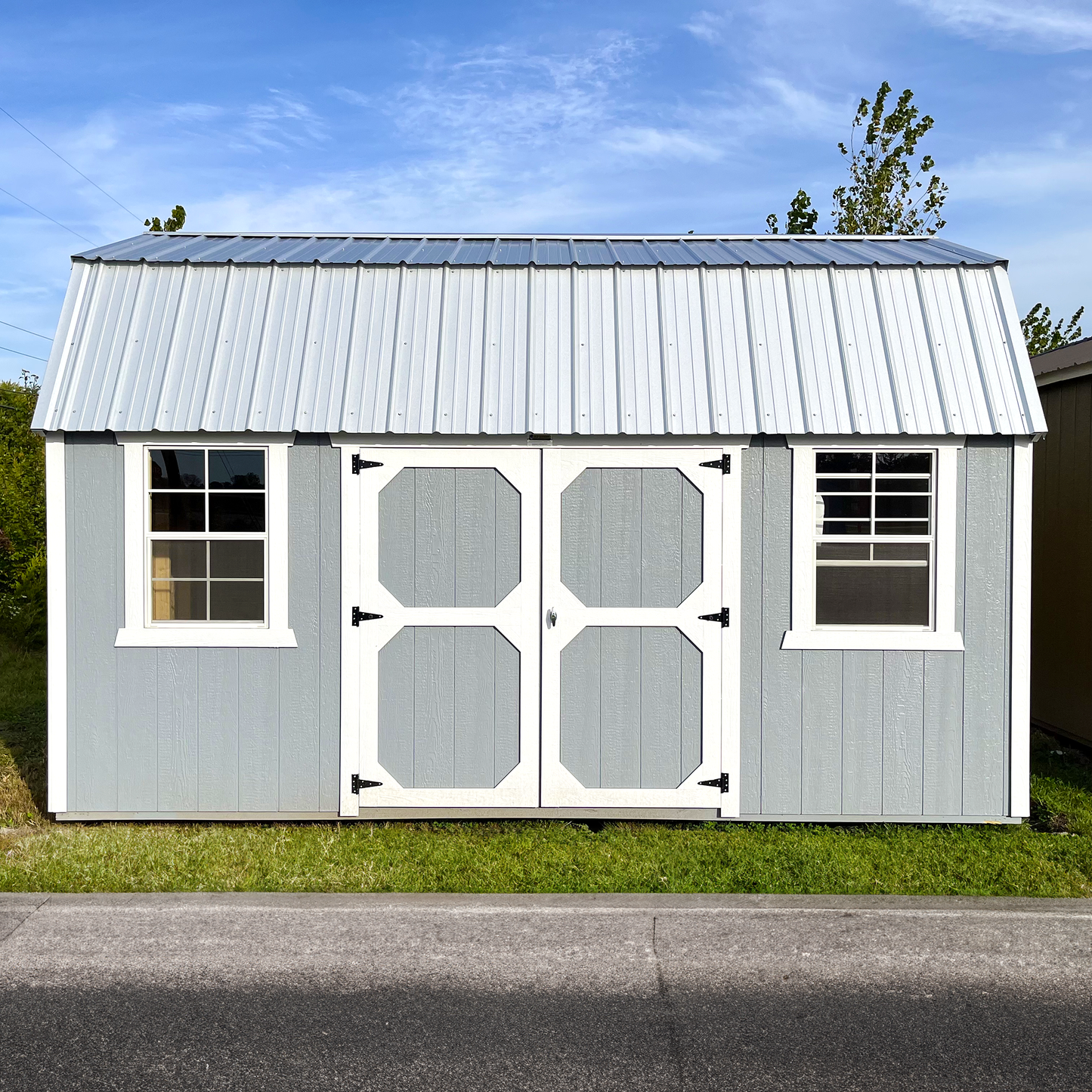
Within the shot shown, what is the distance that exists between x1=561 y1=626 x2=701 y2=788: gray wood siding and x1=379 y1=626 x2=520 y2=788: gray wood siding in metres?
0.36

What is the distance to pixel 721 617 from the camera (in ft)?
19.3

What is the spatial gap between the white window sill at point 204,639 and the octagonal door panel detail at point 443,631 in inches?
16.5

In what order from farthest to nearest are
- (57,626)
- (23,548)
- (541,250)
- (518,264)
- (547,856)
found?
A: (23,548)
(541,250)
(518,264)
(57,626)
(547,856)

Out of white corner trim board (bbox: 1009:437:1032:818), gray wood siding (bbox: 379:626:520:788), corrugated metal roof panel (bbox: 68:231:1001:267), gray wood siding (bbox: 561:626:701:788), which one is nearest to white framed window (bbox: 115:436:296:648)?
gray wood siding (bbox: 379:626:520:788)

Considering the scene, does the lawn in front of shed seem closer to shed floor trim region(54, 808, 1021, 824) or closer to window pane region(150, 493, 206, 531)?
shed floor trim region(54, 808, 1021, 824)

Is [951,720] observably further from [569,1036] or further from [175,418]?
[175,418]

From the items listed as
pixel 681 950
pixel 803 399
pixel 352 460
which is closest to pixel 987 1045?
pixel 681 950

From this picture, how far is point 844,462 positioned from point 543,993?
11.8 feet

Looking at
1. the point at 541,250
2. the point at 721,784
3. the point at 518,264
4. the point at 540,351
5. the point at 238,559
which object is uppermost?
the point at 541,250

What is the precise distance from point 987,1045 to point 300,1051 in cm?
246

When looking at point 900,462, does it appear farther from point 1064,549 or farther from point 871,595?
point 1064,549

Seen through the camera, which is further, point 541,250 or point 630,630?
point 541,250

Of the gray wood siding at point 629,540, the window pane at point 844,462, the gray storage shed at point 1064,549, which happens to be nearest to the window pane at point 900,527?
the window pane at point 844,462

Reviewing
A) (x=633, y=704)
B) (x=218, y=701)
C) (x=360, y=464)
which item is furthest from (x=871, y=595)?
(x=218, y=701)
